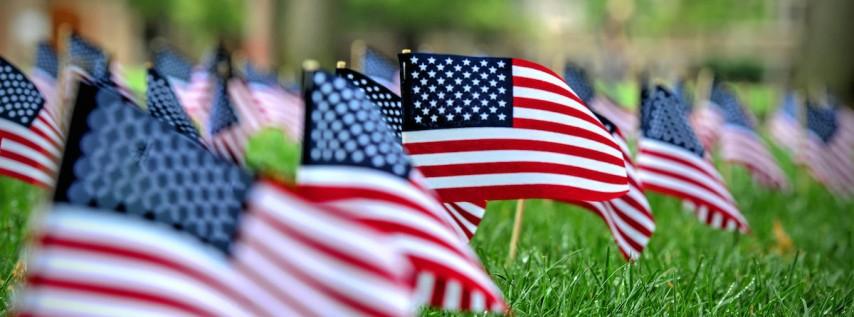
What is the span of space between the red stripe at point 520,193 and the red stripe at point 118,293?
68.7 inches

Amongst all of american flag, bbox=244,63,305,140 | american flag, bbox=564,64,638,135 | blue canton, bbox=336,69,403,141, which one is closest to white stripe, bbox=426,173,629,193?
blue canton, bbox=336,69,403,141

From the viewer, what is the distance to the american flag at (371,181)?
2805 mm

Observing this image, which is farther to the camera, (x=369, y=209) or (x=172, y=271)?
(x=369, y=209)

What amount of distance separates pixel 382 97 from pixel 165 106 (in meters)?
0.87

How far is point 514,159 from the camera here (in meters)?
4.19

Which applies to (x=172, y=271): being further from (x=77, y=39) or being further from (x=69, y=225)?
(x=77, y=39)

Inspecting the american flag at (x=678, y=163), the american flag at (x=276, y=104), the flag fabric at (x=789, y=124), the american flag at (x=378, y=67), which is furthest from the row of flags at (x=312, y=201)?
the flag fabric at (x=789, y=124)

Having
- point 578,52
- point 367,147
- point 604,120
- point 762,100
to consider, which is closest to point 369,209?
point 367,147

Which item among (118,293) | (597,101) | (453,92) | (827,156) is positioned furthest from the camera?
(597,101)

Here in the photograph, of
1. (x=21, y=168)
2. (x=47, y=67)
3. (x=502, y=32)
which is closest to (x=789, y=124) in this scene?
(x=47, y=67)

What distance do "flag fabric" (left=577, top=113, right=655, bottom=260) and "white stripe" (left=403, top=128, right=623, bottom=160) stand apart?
56 centimetres

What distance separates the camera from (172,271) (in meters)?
2.42

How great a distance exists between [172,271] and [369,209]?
0.56 meters

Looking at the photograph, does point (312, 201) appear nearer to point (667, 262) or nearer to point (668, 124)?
point (667, 262)
